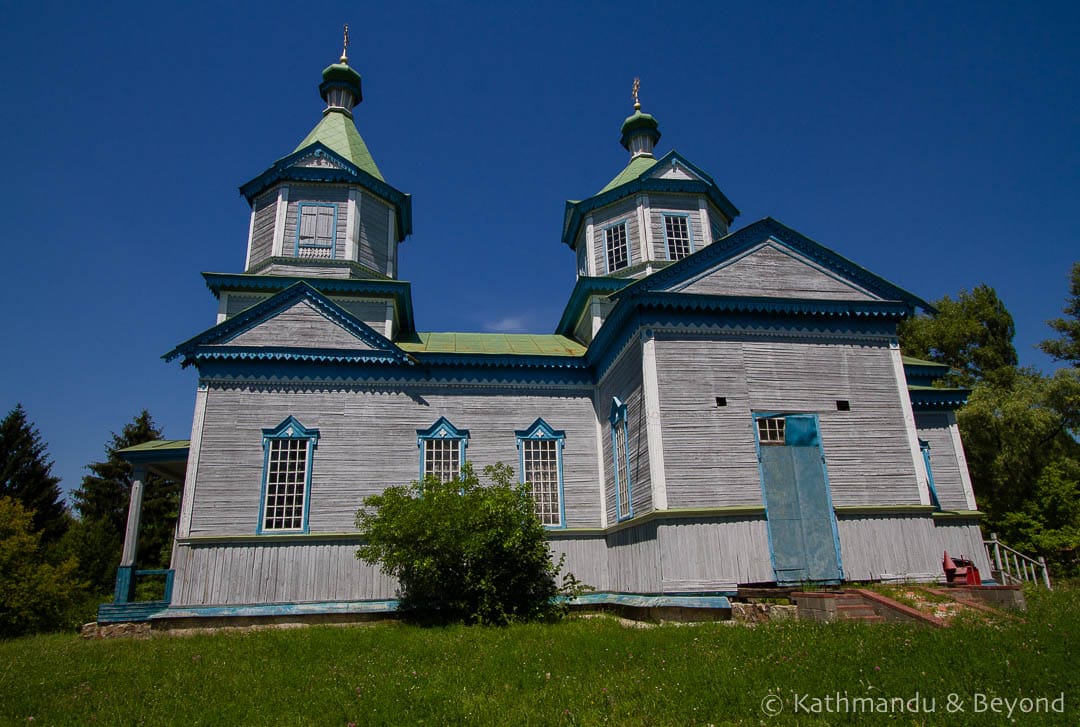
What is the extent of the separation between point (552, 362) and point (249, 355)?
7948 millimetres

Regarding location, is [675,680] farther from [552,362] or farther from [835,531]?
[552,362]

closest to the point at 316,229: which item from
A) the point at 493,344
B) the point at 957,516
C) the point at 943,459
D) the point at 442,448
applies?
the point at 493,344

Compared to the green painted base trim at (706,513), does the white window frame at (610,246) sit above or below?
above

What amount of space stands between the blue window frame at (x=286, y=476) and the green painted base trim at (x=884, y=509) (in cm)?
1228

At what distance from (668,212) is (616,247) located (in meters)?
1.99

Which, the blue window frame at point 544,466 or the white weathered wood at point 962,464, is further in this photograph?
the white weathered wood at point 962,464

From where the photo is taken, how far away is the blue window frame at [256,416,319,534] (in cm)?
1566

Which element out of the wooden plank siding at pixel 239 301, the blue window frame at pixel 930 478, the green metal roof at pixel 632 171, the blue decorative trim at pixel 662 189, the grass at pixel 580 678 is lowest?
the grass at pixel 580 678

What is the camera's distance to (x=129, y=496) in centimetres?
3519

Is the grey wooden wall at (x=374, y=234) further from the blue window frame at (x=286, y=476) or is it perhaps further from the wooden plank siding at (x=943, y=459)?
the wooden plank siding at (x=943, y=459)

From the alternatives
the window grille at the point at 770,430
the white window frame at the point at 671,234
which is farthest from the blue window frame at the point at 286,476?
the white window frame at the point at 671,234

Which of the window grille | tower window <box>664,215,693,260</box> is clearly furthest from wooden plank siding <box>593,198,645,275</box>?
the window grille

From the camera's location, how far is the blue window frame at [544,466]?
16828mm

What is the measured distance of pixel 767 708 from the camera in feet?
20.0
